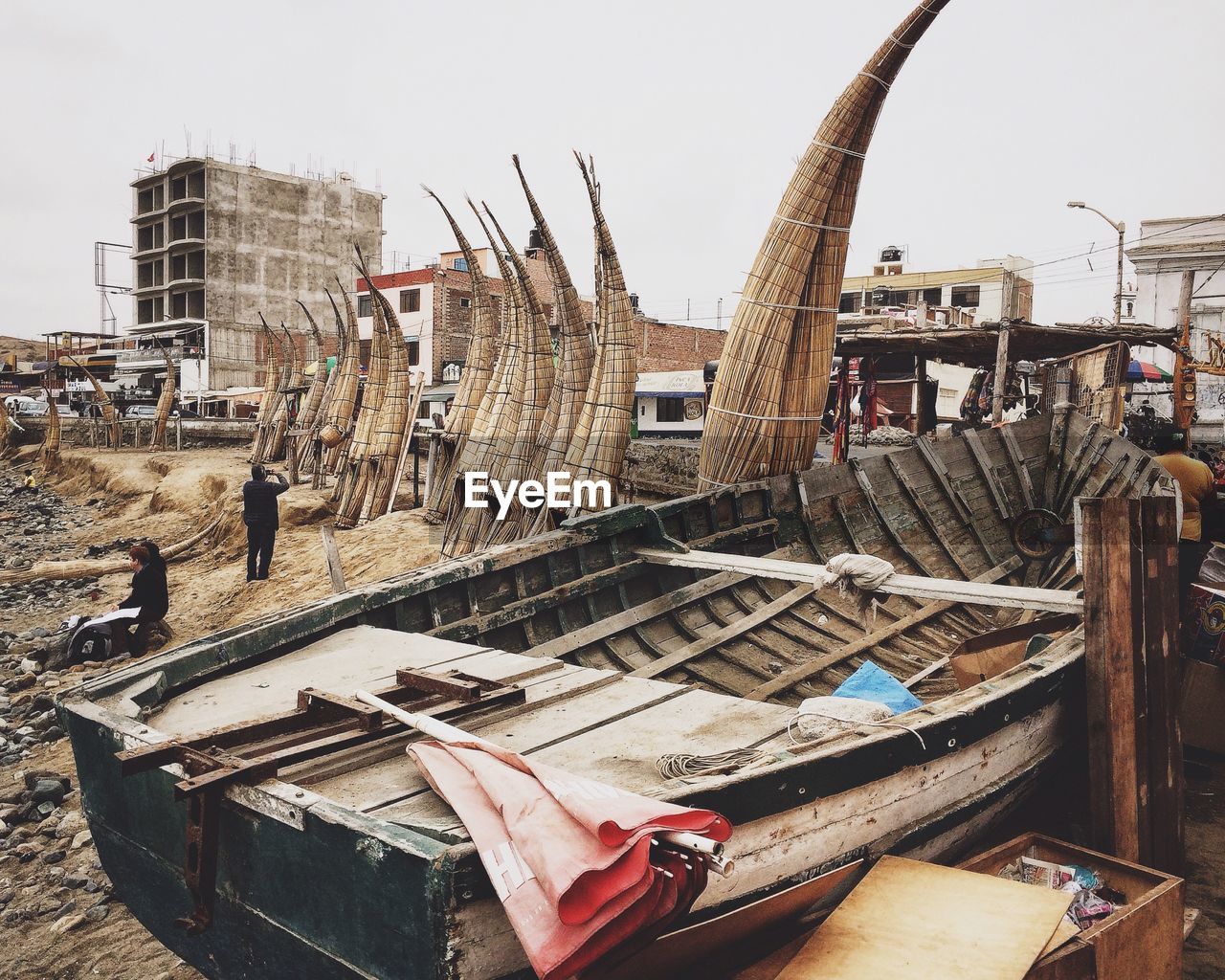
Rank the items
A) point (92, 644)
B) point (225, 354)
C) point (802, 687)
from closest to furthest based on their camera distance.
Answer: point (802, 687), point (92, 644), point (225, 354)

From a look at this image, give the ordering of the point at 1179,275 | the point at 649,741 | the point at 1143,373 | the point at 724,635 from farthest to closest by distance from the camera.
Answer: the point at 1179,275 → the point at 1143,373 → the point at 724,635 → the point at 649,741

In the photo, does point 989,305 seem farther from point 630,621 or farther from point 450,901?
point 450,901

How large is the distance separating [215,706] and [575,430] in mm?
7856

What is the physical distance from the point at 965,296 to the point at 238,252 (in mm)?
41343

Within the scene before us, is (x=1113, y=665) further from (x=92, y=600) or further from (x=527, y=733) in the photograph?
(x=92, y=600)

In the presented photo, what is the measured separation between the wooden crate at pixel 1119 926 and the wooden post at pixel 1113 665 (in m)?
0.40

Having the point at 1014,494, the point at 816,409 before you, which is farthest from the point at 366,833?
the point at 1014,494

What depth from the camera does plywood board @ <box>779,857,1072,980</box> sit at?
2729 mm

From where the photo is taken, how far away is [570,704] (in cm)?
370

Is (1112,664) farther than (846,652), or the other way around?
(846,652)

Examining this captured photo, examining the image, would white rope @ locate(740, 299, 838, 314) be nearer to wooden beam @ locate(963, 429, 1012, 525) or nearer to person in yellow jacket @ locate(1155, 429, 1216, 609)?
wooden beam @ locate(963, 429, 1012, 525)

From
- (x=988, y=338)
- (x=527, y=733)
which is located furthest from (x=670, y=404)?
(x=527, y=733)

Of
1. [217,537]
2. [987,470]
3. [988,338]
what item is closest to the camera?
[987,470]

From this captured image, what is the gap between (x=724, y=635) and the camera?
6090 mm
